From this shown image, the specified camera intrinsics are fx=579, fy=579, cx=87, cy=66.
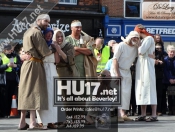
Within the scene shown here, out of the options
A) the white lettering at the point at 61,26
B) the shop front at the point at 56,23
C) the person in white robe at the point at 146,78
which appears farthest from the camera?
the white lettering at the point at 61,26

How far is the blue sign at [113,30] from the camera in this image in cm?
→ 2416

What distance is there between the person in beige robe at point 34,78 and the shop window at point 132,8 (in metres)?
15.6

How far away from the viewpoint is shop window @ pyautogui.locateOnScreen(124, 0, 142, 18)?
82.3ft

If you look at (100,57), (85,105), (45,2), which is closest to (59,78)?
(85,105)

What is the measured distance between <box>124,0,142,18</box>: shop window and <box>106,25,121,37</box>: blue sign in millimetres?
851

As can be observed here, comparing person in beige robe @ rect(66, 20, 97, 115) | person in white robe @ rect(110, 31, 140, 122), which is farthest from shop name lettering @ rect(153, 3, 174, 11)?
person in beige robe @ rect(66, 20, 97, 115)

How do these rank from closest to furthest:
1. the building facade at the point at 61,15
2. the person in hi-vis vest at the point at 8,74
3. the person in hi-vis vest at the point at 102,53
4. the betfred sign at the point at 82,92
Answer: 1. the betfred sign at the point at 82,92
2. the person in hi-vis vest at the point at 8,74
3. the person in hi-vis vest at the point at 102,53
4. the building facade at the point at 61,15

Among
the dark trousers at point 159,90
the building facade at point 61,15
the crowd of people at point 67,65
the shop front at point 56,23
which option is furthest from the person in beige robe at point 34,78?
the building facade at point 61,15

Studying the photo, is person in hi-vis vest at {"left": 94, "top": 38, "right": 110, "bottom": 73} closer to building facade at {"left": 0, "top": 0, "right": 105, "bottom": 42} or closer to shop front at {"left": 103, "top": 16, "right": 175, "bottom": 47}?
building facade at {"left": 0, "top": 0, "right": 105, "bottom": 42}

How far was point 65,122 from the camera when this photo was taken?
392 inches

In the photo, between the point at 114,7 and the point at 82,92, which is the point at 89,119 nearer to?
the point at 82,92

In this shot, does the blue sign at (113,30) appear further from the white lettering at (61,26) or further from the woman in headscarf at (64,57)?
the woman in headscarf at (64,57)

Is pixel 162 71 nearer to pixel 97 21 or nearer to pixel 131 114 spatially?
pixel 131 114

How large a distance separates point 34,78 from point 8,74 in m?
4.73
